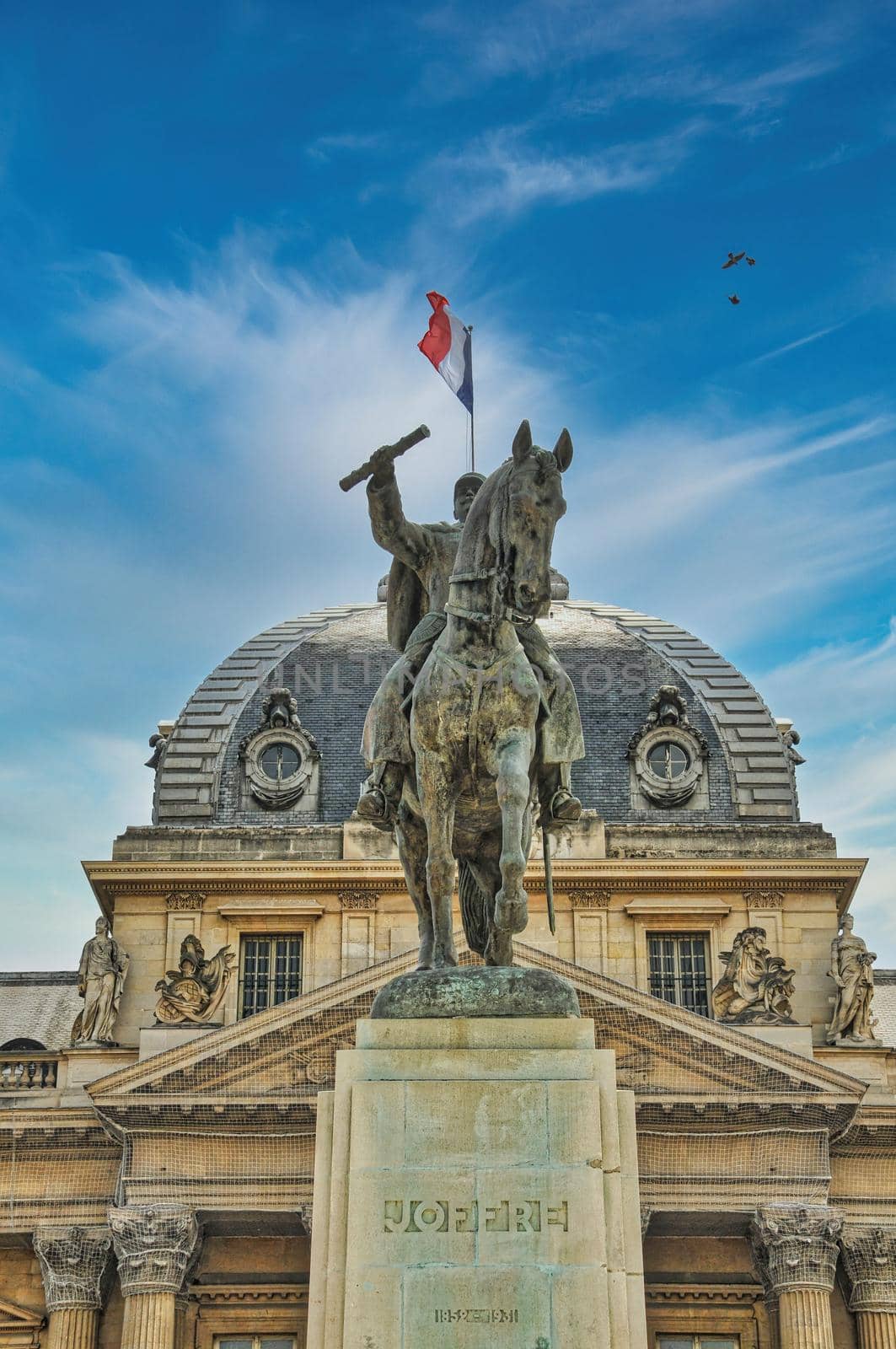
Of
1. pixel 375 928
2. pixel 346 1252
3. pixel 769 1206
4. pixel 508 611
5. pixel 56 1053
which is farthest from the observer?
pixel 375 928

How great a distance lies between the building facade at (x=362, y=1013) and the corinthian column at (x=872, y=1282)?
2.1 inches

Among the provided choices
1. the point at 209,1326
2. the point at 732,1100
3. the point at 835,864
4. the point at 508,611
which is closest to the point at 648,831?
the point at 835,864

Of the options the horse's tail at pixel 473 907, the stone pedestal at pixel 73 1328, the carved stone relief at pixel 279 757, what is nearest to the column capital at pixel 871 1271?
the stone pedestal at pixel 73 1328

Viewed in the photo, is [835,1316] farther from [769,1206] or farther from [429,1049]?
[429,1049]

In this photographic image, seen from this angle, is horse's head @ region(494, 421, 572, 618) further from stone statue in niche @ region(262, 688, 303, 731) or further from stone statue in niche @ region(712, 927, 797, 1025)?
stone statue in niche @ region(262, 688, 303, 731)

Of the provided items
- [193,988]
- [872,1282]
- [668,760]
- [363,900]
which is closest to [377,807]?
[872,1282]

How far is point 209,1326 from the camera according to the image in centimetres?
4469

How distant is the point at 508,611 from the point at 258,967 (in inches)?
1614

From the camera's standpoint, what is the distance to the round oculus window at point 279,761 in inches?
2302

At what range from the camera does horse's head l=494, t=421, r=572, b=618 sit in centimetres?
1454

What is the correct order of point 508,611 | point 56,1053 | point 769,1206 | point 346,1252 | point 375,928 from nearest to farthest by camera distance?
point 346,1252
point 508,611
point 769,1206
point 56,1053
point 375,928

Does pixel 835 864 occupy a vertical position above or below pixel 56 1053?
above

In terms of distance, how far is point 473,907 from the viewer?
15828mm

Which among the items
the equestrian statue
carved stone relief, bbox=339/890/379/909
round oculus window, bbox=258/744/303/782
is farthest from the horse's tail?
round oculus window, bbox=258/744/303/782
